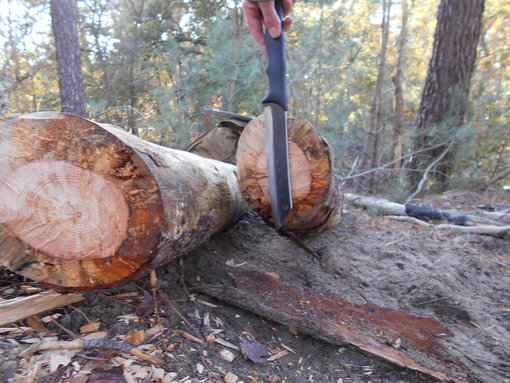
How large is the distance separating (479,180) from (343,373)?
514cm

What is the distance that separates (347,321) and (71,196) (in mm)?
1437

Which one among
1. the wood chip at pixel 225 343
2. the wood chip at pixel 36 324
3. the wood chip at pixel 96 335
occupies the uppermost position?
the wood chip at pixel 36 324

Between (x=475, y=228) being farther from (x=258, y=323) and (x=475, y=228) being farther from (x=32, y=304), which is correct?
(x=32, y=304)

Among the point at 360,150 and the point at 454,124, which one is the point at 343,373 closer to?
the point at 454,124

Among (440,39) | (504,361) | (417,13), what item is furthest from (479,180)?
(417,13)

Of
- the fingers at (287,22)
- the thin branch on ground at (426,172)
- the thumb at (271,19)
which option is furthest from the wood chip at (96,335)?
the thin branch on ground at (426,172)

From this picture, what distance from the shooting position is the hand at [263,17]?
171cm

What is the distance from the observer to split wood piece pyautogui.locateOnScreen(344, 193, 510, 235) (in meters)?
3.33

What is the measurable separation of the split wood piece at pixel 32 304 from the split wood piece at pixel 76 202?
161 millimetres

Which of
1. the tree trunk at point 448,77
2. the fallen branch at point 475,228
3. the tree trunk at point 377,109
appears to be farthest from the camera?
the tree trunk at point 377,109

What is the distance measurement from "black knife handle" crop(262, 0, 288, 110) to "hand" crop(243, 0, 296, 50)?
0.13 ft

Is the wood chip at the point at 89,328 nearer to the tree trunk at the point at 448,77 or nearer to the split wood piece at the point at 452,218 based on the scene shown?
the split wood piece at the point at 452,218

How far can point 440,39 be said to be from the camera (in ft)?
18.1

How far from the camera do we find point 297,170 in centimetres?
192
